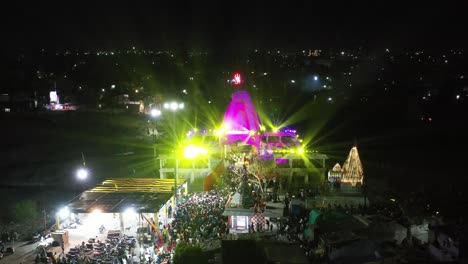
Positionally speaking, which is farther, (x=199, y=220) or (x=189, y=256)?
(x=199, y=220)

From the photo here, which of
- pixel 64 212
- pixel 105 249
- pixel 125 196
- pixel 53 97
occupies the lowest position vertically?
pixel 105 249

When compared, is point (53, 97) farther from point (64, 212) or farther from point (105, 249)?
point (105, 249)

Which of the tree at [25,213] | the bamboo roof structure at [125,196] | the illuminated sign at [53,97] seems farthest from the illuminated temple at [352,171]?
the illuminated sign at [53,97]

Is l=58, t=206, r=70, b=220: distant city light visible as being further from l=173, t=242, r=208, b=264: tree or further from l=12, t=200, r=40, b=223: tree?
l=173, t=242, r=208, b=264: tree

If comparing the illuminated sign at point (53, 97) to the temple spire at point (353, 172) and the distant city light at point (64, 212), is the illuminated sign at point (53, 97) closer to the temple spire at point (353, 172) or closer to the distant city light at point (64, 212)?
the distant city light at point (64, 212)

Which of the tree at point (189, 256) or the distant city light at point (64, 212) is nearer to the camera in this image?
the tree at point (189, 256)

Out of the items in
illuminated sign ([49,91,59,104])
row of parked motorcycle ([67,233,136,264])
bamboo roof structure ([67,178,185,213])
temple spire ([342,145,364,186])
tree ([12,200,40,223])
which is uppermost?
illuminated sign ([49,91,59,104])

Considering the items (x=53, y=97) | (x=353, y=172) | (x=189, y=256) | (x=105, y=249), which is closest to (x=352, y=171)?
(x=353, y=172)

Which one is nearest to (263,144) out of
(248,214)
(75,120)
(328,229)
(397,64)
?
(248,214)

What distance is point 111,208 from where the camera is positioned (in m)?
17.0

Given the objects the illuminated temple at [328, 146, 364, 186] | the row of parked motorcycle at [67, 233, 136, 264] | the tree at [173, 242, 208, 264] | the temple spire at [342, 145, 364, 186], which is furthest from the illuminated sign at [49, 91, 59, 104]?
the tree at [173, 242, 208, 264]

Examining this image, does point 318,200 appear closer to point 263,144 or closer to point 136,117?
point 263,144

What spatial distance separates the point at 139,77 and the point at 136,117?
3526 cm

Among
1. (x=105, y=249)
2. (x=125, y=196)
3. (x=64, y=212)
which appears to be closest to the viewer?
(x=105, y=249)
